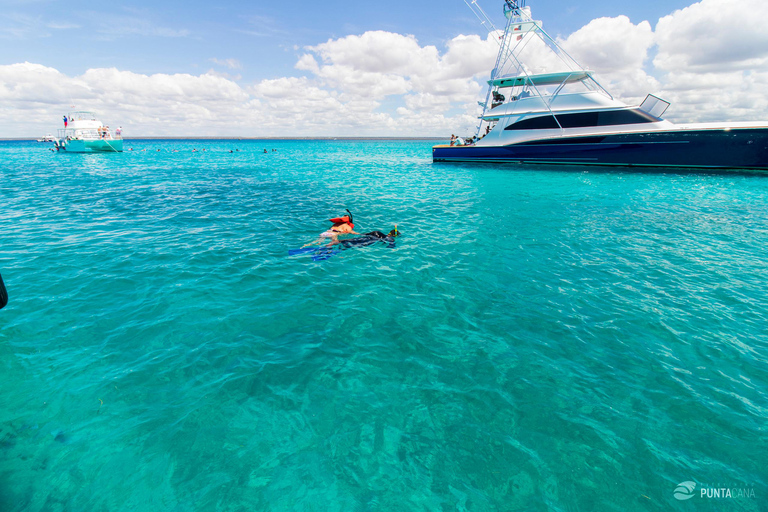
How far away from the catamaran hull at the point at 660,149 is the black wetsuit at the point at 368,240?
29998 mm

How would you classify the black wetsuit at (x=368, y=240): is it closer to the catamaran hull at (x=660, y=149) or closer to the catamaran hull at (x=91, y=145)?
the catamaran hull at (x=660, y=149)

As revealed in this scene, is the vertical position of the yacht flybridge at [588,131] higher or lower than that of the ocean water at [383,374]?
higher

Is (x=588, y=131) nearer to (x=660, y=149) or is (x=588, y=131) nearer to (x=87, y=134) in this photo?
(x=660, y=149)

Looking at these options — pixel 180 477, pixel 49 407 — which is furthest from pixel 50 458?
pixel 180 477

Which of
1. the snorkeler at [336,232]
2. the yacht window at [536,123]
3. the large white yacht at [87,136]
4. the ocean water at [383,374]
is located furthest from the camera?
the large white yacht at [87,136]

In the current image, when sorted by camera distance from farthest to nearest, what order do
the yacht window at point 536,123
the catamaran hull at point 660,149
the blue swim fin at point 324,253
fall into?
the yacht window at point 536,123
the catamaran hull at point 660,149
the blue swim fin at point 324,253

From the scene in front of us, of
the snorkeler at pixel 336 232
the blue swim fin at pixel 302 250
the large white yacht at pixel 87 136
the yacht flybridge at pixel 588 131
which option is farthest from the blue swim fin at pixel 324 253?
the large white yacht at pixel 87 136

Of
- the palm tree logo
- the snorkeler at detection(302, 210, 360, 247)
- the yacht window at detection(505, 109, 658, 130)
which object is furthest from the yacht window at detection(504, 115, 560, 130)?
the palm tree logo

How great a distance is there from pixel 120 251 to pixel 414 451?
11643mm

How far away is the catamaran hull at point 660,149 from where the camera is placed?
27.1 m

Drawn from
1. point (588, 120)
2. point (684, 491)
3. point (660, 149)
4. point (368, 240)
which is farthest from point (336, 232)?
point (660, 149)

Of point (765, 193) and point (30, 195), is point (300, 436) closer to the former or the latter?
point (30, 195)

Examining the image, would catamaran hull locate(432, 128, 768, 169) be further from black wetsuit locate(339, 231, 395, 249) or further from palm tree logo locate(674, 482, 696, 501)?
palm tree logo locate(674, 482, 696, 501)

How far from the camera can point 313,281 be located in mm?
8555
